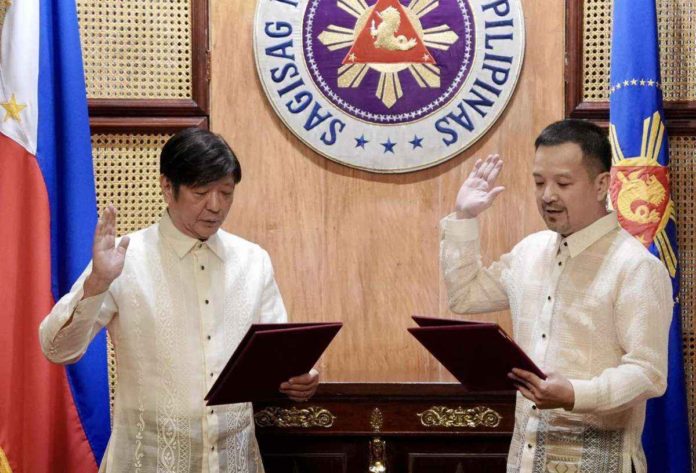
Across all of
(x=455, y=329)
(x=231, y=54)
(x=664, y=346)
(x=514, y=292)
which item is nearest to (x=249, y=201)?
(x=231, y=54)

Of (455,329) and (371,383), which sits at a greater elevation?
(455,329)

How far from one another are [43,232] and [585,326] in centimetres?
193

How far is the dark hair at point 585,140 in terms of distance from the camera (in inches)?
108

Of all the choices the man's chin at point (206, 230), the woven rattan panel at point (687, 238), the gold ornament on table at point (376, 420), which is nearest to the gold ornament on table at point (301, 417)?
the gold ornament on table at point (376, 420)

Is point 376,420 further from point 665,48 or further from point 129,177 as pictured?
point 665,48

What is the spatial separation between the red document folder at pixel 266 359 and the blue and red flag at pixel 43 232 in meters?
1.06

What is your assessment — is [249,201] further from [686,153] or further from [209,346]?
[686,153]

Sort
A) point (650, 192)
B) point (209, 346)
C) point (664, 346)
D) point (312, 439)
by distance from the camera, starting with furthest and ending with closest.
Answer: point (312, 439) < point (650, 192) < point (209, 346) < point (664, 346)

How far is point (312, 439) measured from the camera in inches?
146

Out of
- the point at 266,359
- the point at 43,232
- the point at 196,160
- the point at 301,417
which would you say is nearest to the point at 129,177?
the point at 43,232

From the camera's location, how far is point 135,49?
3.76m

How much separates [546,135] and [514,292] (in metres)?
0.50

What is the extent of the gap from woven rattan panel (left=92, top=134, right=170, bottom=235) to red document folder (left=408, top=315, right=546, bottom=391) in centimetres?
146

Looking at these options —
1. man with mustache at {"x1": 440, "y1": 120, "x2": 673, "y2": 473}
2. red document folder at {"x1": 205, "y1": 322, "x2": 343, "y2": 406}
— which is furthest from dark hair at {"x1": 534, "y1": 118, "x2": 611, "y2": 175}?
red document folder at {"x1": 205, "y1": 322, "x2": 343, "y2": 406}
